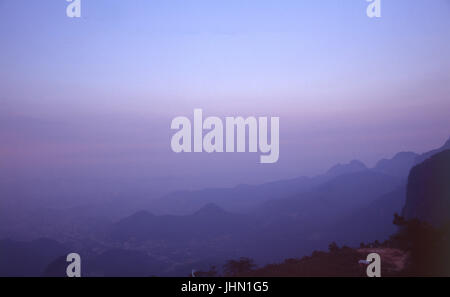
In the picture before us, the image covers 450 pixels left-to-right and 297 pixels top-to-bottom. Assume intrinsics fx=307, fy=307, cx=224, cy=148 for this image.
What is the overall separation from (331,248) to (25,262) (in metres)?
4.07

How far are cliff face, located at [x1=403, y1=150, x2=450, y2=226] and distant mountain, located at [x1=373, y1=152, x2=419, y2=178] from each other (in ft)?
0.45

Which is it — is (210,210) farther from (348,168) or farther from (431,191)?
(431,191)

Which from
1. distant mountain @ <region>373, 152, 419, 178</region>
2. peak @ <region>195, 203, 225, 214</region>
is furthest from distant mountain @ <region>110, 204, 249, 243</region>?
distant mountain @ <region>373, 152, 419, 178</region>

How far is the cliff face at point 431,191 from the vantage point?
13.6 ft

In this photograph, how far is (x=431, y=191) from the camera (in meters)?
4.62

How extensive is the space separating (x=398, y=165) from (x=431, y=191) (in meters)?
0.84

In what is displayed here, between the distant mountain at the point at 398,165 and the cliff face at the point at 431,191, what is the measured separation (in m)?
0.14

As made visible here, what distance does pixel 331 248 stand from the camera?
427 cm

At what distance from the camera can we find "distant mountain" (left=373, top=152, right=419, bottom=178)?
4.25 m

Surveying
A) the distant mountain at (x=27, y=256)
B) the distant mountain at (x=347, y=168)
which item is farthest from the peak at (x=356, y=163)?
the distant mountain at (x=27, y=256)

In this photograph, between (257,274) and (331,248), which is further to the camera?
(331,248)

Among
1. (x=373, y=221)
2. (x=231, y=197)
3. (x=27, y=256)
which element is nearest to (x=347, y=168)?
(x=373, y=221)
